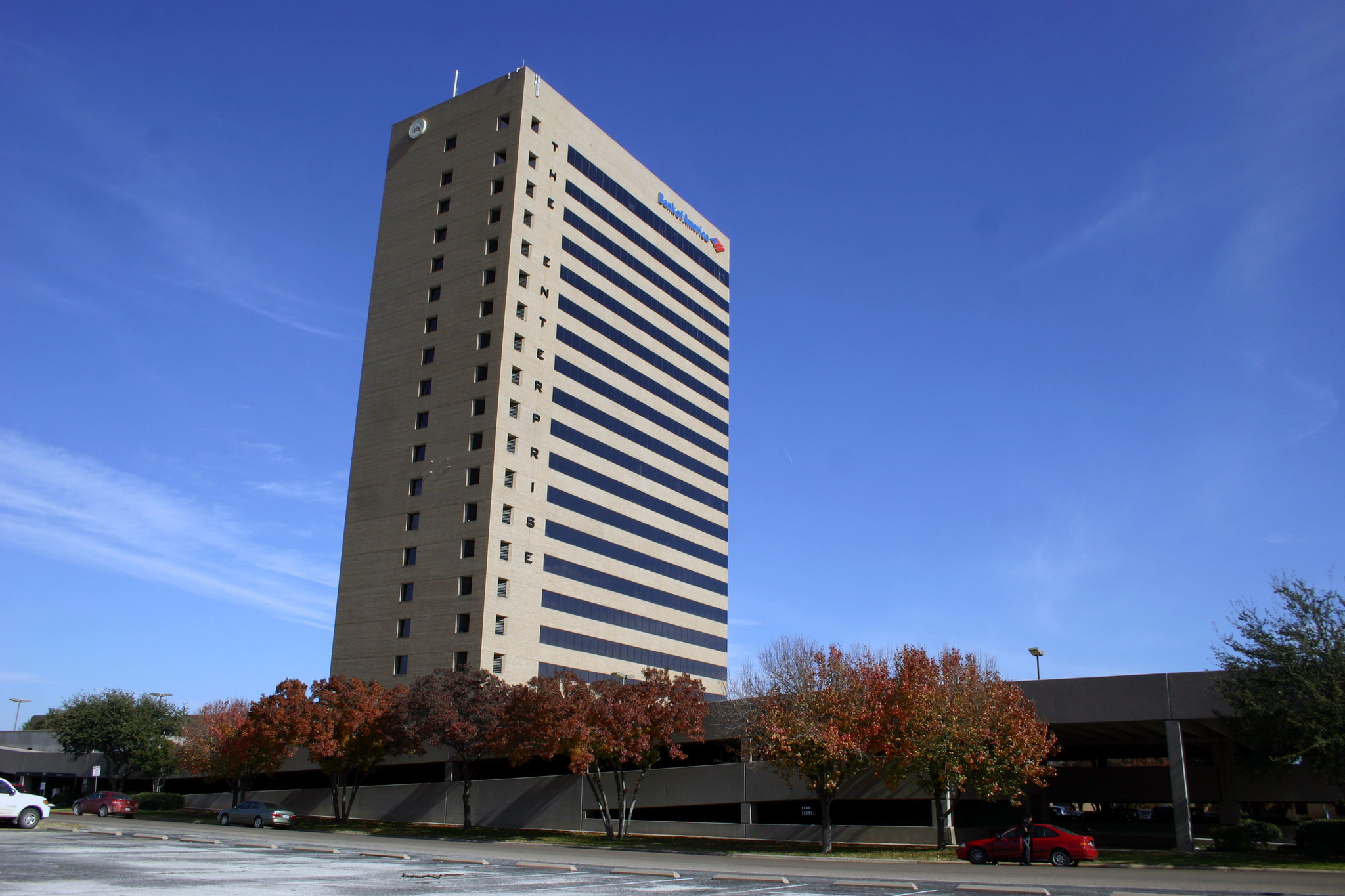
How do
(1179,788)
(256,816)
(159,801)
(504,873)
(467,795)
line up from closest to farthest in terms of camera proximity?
(504,873) < (1179,788) < (256,816) < (467,795) < (159,801)

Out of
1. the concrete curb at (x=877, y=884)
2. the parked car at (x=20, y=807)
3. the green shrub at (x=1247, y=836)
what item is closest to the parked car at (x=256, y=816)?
the parked car at (x=20, y=807)

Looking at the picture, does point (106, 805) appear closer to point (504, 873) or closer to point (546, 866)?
point (546, 866)

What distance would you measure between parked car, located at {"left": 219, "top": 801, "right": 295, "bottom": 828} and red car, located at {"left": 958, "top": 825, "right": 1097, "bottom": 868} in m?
39.2

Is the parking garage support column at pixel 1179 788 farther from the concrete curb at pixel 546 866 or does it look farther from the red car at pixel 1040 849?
the concrete curb at pixel 546 866

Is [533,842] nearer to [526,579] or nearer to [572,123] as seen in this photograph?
[526,579]

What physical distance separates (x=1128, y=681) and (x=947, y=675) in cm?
779

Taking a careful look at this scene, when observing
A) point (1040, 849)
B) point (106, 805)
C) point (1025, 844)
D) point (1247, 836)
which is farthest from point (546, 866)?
point (106, 805)

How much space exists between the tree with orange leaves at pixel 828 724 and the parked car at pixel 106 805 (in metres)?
41.7

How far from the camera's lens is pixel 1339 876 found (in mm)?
29781

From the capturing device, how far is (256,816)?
55.6 meters

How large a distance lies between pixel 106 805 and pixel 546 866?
1675 inches

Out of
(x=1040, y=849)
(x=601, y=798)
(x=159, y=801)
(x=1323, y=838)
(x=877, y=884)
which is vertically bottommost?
(x=159, y=801)

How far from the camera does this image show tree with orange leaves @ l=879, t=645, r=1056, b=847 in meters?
41.4

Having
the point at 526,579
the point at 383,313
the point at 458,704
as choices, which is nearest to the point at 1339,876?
the point at 458,704
